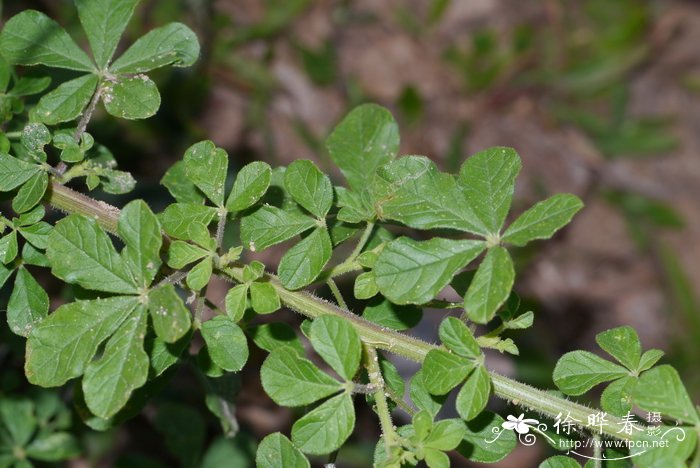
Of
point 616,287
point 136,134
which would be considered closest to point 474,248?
point 136,134

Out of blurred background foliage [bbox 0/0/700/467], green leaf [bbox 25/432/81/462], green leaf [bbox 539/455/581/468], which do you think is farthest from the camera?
blurred background foliage [bbox 0/0/700/467]

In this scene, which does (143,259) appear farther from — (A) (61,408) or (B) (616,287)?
(B) (616,287)

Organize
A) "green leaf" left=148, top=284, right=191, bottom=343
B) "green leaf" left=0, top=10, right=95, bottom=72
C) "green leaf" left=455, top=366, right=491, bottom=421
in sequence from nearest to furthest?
"green leaf" left=148, top=284, right=191, bottom=343 < "green leaf" left=455, top=366, right=491, bottom=421 < "green leaf" left=0, top=10, right=95, bottom=72

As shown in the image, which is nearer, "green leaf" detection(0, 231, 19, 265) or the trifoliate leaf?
"green leaf" detection(0, 231, 19, 265)

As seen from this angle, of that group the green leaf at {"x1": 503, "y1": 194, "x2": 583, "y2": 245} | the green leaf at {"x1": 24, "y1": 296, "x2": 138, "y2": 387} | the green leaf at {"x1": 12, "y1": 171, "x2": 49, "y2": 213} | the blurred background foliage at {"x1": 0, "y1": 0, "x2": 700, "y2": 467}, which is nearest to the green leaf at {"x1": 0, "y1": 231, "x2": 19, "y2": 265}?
the green leaf at {"x1": 12, "y1": 171, "x2": 49, "y2": 213}

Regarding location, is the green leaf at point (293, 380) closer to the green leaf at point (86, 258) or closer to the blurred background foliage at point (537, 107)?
the green leaf at point (86, 258)

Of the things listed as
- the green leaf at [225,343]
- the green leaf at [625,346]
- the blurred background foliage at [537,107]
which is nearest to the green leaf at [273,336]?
the green leaf at [225,343]

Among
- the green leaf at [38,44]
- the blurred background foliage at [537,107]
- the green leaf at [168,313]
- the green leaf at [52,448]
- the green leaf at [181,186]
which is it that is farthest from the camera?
the blurred background foliage at [537,107]

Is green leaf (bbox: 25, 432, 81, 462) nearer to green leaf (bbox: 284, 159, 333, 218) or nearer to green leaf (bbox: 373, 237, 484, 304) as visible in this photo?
green leaf (bbox: 284, 159, 333, 218)
